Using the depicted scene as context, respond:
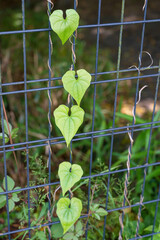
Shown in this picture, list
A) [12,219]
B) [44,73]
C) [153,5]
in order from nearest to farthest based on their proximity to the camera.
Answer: [12,219] → [44,73] → [153,5]

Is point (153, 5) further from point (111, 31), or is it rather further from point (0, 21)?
point (0, 21)

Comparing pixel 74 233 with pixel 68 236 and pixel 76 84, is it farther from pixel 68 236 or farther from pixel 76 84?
pixel 76 84

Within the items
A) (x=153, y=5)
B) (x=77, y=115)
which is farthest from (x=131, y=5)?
(x=77, y=115)

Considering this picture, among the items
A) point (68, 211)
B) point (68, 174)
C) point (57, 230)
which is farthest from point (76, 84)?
point (57, 230)

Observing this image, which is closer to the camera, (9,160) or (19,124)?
(9,160)

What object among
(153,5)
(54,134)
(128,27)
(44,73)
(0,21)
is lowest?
(54,134)

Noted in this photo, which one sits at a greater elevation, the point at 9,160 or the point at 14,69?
the point at 14,69

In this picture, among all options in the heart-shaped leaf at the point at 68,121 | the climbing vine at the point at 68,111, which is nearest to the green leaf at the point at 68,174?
the climbing vine at the point at 68,111
